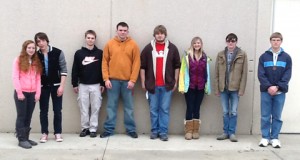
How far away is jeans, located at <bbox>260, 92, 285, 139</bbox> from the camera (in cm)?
677

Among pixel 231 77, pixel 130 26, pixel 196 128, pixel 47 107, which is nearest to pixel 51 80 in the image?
pixel 47 107

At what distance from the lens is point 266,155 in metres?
6.38

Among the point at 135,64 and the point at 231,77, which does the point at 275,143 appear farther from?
the point at 135,64

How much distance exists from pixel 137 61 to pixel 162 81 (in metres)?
0.54

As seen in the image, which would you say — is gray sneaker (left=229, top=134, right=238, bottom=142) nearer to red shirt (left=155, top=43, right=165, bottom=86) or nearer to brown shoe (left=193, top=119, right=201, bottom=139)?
brown shoe (left=193, top=119, right=201, bottom=139)

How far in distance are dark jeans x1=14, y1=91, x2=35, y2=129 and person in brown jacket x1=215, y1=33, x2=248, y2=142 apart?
301 centimetres

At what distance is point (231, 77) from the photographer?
7.03 meters

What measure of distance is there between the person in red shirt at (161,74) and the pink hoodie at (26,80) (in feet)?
5.76

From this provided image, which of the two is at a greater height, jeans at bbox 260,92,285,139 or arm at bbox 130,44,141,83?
arm at bbox 130,44,141,83

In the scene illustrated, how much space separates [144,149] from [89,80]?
151 cm

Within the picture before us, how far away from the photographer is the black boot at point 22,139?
6506 millimetres

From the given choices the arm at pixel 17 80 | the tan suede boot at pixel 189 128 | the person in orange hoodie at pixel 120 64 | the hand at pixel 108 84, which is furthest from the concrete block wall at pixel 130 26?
the arm at pixel 17 80

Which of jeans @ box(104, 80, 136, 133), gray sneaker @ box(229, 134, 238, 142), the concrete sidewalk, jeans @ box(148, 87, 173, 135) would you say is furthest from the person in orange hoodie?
gray sneaker @ box(229, 134, 238, 142)

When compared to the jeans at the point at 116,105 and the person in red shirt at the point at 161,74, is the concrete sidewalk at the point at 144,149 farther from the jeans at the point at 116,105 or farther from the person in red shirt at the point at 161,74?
the person in red shirt at the point at 161,74
